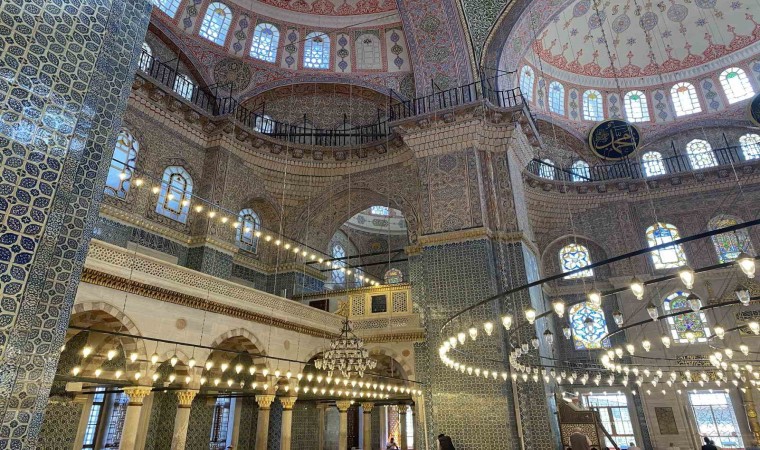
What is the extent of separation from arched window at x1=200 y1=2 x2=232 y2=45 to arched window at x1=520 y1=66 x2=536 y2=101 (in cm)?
877

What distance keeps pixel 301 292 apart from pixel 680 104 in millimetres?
13741

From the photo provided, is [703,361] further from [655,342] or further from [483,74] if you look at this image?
[483,74]

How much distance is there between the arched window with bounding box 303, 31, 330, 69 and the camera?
13.4 metres

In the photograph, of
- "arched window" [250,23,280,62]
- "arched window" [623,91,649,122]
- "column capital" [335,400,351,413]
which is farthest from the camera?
"arched window" [623,91,649,122]

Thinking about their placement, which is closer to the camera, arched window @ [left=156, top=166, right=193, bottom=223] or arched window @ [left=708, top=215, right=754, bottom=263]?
arched window @ [left=156, top=166, right=193, bottom=223]

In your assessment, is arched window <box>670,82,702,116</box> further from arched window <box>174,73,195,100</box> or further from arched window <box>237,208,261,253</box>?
arched window <box>174,73,195,100</box>

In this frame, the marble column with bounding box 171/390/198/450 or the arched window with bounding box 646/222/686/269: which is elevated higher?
the arched window with bounding box 646/222/686/269

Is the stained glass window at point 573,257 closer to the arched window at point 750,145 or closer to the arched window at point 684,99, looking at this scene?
the arched window at point 750,145

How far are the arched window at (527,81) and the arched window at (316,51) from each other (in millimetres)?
5998

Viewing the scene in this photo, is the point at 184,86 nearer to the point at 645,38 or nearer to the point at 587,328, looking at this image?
the point at 587,328

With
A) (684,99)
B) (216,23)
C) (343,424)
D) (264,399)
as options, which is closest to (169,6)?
(216,23)

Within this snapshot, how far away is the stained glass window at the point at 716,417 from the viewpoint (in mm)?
11812

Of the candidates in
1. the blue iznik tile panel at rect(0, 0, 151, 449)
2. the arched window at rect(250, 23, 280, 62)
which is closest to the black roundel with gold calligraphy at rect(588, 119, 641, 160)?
the arched window at rect(250, 23, 280, 62)

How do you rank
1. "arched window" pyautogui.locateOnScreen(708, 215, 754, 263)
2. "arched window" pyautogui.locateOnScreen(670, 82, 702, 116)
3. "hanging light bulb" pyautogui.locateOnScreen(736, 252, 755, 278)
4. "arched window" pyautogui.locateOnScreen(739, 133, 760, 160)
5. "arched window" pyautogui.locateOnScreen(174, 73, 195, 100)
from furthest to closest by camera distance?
"arched window" pyautogui.locateOnScreen(670, 82, 702, 116), "arched window" pyautogui.locateOnScreen(739, 133, 760, 160), "arched window" pyautogui.locateOnScreen(708, 215, 754, 263), "arched window" pyautogui.locateOnScreen(174, 73, 195, 100), "hanging light bulb" pyautogui.locateOnScreen(736, 252, 755, 278)
